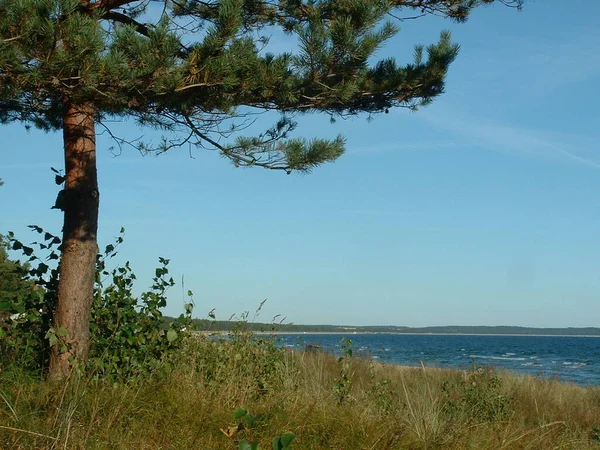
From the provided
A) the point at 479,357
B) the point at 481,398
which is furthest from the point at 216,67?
the point at 479,357

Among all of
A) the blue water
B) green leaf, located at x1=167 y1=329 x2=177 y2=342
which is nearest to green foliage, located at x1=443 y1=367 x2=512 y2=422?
the blue water

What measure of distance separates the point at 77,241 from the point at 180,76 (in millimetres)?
1768

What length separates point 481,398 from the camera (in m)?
9.06

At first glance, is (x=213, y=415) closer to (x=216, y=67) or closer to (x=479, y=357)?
(x=216, y=67)

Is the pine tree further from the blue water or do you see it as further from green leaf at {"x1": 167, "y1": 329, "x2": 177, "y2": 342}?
the blue water

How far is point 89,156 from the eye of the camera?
6578 mm

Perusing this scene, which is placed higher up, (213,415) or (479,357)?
(213,415)

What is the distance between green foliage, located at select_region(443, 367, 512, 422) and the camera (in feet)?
27.2

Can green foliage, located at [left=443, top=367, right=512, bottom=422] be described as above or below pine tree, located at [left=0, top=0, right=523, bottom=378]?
below

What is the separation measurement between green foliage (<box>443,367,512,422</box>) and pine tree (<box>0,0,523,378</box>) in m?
3.56

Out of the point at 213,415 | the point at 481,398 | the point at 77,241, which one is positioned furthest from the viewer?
the point at 481,398

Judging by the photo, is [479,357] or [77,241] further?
[479,357]

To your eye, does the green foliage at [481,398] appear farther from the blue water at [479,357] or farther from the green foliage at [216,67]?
the green foliage at [216,67]

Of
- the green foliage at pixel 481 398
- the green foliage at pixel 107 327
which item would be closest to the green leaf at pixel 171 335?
the green foliage at pixel 107 327
